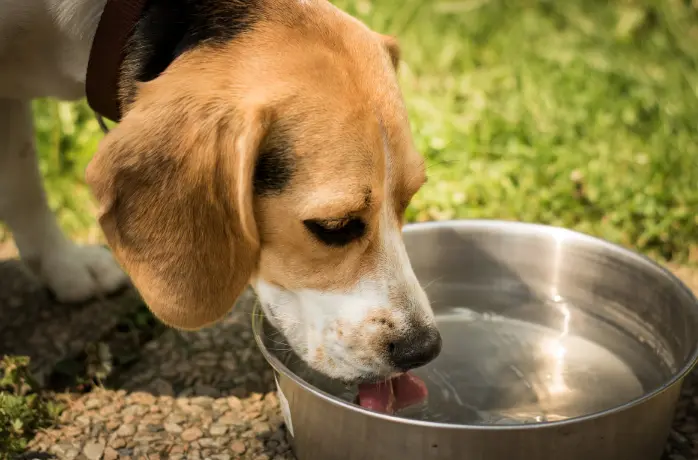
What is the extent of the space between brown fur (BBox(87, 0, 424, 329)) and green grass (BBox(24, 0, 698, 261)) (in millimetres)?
1943

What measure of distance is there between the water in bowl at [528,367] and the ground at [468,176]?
243mm

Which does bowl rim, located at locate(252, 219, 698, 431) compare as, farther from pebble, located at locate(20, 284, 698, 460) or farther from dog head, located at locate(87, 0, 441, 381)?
pebble, located at locate(20, 284, 698, 460)

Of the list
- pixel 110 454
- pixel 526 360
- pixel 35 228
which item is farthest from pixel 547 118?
pixel 110 454

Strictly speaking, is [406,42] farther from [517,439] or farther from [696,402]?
[517,439]

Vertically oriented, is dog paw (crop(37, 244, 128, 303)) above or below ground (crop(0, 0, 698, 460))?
below

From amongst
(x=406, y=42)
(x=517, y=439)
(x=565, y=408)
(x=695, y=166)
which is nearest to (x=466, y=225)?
(x=565, y=408)

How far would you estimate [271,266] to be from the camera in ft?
8.70

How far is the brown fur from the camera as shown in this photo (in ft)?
7.95

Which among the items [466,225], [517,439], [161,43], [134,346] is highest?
[161,43]

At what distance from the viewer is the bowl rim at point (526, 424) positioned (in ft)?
7.59

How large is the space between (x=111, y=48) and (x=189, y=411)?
4.33ft

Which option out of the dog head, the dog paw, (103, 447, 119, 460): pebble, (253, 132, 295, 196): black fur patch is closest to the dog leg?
the dog paw

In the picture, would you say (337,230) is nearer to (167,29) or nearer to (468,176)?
(167,29)

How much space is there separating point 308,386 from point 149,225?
639 millimetres
